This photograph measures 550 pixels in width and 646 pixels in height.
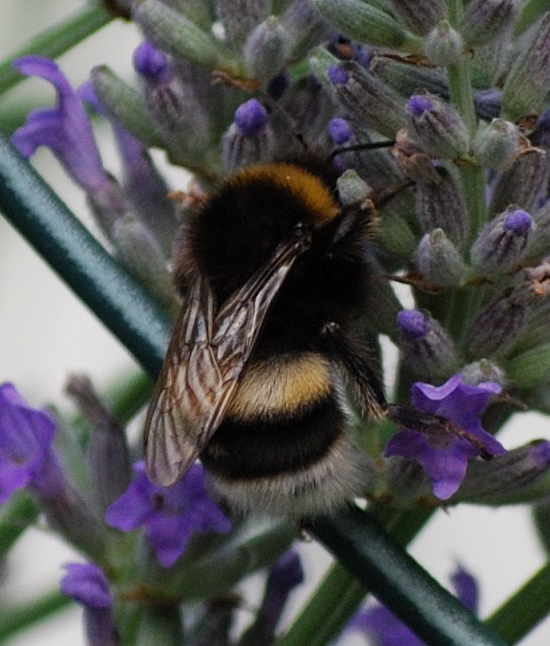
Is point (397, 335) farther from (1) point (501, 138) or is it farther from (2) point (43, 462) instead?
(2) point (43, 462)

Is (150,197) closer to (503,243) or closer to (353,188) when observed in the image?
(353,188)

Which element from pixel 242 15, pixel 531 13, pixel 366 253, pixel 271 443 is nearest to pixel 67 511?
pixel 271 443

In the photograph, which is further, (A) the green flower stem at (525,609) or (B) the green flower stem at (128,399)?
(B) the green flower stem at (128,399)

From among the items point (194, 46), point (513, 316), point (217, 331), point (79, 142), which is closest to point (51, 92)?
point (79, 142)

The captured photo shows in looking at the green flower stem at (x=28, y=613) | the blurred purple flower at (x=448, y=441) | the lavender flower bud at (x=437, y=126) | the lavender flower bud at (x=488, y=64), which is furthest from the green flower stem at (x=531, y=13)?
the green flower stem at (x=28, y=613)

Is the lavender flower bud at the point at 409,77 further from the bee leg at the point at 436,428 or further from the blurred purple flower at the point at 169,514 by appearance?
the blurred purple flower at the point at 169,514

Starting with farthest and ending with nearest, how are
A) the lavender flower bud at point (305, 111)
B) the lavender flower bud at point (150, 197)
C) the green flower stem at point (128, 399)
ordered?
the green flower stem at point (128, 399), the lavender flower bud at point (150, 197), the lavender flower bud at point (305, 111)

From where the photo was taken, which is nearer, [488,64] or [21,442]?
[488,64]
